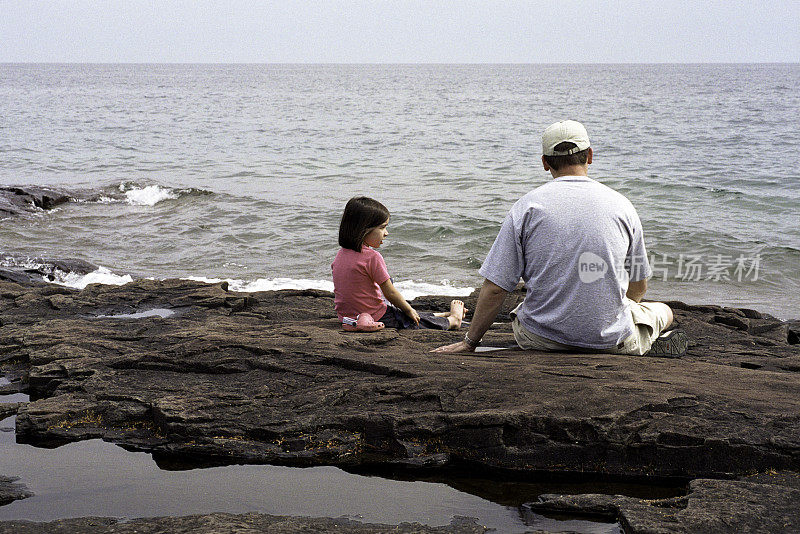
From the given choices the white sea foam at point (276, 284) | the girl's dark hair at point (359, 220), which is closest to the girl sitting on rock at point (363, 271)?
the girl's dark hair at point (359, 220)

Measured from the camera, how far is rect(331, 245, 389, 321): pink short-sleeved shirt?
5719mm

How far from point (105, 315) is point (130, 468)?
10.9 feet

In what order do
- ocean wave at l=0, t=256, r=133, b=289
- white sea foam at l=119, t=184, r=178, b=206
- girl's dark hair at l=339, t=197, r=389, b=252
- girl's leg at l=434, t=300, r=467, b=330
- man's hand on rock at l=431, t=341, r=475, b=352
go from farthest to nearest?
white sea foam at l=119, t=184, r=178, b=206, ocean wave at l=0, t=256, r=133, b=289, girl's leg at l=434, t=300, r=467, b=330, girl's dark hair at l=339, t=197, r=389, b=252, man's hand on rock at l=431, t=341, r=475, b=352

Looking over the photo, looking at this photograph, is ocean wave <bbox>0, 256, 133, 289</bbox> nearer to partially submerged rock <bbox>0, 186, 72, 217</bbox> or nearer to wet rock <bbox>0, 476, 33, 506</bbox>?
partially submerged rock <bbox>0, 186, 72, 217</bbox>

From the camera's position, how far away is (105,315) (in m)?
6.93

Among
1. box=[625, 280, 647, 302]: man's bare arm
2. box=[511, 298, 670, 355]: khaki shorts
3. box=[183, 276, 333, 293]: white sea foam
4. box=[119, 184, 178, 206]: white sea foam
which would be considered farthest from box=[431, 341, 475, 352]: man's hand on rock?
box=[119, 184, 178, 206]: white sea foam

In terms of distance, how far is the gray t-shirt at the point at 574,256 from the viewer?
177 inches

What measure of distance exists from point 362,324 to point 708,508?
10.0 feet

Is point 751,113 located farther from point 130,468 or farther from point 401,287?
point 130,468

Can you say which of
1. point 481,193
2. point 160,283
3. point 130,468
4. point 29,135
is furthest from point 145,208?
point 29,135

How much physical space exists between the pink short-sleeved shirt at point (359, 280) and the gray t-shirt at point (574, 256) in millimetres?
1246

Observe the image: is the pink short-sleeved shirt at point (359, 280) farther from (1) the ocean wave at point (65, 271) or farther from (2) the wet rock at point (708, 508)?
(1) the ocean wave at point (65, 271)

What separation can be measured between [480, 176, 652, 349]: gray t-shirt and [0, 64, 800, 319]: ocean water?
238 inches

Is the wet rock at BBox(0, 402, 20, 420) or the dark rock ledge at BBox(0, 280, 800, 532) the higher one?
the dark rock ledge at BBox(0, 280, 800, 532)
